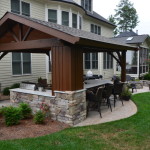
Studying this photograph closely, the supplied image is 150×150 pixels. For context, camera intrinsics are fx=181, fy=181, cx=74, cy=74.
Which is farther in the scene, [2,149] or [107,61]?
[107,61]

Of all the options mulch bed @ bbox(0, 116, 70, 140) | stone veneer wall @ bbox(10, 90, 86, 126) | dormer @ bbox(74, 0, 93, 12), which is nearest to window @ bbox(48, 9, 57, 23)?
dormer @ bbox(74, 0, 93, 12)

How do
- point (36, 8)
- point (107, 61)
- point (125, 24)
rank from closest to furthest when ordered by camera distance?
point (36, 8) → point (107, 61) → point (125, 24)

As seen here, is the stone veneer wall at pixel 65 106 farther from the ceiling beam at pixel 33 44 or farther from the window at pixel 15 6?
the window at pixel 15 6

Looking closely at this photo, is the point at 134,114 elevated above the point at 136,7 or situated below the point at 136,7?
below

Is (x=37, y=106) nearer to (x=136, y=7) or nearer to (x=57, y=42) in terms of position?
(x=57, y=42)

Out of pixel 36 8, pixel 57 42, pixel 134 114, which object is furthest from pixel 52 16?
pixel 134 114

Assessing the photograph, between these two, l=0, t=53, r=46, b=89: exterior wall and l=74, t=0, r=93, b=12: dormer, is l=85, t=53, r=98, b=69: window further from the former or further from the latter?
l=0, t=53, r=46, b=89: exterior wall

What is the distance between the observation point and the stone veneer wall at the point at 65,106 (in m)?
5.19

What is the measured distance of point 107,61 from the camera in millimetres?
18312

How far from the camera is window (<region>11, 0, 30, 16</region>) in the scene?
10.3 m

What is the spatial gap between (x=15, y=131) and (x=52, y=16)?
9.11 m

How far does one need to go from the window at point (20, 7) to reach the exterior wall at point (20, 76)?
8.42 feet

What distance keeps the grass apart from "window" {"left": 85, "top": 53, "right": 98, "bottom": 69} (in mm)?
10879

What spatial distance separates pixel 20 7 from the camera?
1059cm
